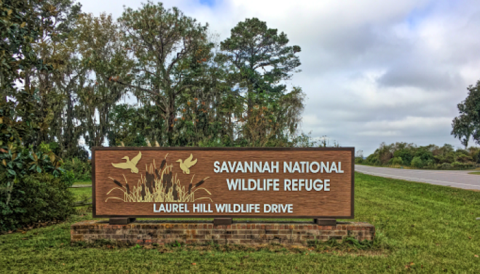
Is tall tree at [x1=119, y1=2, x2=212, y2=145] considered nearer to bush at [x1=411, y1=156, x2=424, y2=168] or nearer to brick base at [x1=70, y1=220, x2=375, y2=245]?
brick base at [x1=70, y1=220, x2=375, y2=245]

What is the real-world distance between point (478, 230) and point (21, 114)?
9.12 metres

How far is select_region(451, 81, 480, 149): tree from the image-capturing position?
107ft

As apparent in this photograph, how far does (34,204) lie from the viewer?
672cm

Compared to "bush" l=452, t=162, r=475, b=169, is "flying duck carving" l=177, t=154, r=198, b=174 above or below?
above

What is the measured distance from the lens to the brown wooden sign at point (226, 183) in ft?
17.5

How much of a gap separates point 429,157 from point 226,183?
3719 cm

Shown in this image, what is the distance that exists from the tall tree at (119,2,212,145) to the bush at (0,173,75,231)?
9.12 m

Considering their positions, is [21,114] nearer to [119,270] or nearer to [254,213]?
[119,270]

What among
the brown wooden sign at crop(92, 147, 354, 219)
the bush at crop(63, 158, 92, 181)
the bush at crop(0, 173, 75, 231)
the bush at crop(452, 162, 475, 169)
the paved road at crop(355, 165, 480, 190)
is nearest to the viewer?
the brown wooden sign at crop(92, 147, 354, 219)

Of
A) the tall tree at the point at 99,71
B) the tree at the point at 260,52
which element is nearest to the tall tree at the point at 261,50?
the tree at the point at 260,52

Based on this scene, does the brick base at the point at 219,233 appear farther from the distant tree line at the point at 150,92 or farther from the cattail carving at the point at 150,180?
the distant tree line at the point at 150,92

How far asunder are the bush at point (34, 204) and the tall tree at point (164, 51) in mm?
9124

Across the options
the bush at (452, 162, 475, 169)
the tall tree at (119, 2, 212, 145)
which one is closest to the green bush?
the bush at (452, 162, 475, 169)

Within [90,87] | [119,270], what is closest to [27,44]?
[119,270]
